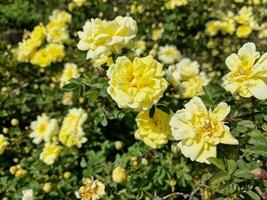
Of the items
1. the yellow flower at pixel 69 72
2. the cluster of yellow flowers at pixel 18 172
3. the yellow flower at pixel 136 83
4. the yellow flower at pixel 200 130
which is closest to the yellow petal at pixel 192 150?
the yellow flower at pixel 200 130

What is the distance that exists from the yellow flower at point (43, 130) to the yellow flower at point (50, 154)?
0.35 feet

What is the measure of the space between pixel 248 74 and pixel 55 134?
1494 mm

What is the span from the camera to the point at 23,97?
338cm

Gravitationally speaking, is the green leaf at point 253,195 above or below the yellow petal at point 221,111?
below

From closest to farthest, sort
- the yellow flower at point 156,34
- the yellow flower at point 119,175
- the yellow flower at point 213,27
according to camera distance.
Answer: the yellow flower at point 119,175 < the yellow flower at point 213,27 < the yellow flower at point 156,34

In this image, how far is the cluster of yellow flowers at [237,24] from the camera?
3.91 m

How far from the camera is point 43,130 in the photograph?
9.37ft

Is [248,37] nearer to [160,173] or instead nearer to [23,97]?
[23,97]

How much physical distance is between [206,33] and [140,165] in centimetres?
202

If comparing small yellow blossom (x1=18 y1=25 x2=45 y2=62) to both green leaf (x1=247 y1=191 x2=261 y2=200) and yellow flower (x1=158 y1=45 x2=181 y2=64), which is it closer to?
yellow flower (x1=158 y1=45 x2=181 y2=64)

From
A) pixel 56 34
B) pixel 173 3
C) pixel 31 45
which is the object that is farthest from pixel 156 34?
pixel 31 45

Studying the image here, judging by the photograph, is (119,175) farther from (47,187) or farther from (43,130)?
(43,130)

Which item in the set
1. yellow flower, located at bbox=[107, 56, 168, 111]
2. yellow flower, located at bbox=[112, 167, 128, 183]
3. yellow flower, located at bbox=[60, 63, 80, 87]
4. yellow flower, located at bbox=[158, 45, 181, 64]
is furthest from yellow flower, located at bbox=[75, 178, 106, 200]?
yellow flower, located at bbox=[158, 45, 181, 64]

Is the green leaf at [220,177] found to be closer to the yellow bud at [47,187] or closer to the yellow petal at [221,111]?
the yellow petal at [221,111]
